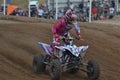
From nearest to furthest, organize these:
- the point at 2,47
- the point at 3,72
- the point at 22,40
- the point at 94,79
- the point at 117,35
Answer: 1. the point at 94,79
2. the point at 3,72
3. the point at 2,47
4. the point at 22,40
5. the point at 117,35

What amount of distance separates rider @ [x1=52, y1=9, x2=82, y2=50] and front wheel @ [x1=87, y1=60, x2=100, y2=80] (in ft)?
2.33

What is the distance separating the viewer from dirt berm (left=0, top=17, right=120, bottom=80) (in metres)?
9.84

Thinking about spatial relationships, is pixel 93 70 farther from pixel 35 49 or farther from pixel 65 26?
pixel 35 49

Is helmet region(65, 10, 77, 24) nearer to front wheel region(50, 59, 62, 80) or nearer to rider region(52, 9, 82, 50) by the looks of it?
rider region(52, 9, 82, 50)

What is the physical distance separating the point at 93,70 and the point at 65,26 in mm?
1385

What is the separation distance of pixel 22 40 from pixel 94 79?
5.08 meters

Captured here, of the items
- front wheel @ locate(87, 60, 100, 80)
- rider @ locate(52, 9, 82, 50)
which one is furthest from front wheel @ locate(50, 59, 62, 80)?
front wheel @ locate(87, 60, 100, 80)

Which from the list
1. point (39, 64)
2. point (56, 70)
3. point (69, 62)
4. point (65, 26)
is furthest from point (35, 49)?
point (56, 70)

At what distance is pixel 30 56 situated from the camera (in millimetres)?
11711

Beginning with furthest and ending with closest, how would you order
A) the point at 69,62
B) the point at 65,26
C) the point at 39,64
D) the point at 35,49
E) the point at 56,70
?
the point at 35,49 → the point at 39,64 → the point at 65,26 → the point at 69,62 → the point at 56,70

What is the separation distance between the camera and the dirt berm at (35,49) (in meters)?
9.84

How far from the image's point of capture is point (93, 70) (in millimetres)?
8977

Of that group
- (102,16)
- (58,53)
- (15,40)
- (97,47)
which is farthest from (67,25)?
(102,16)

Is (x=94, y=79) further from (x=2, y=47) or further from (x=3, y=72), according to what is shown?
(x=2, y=47)
